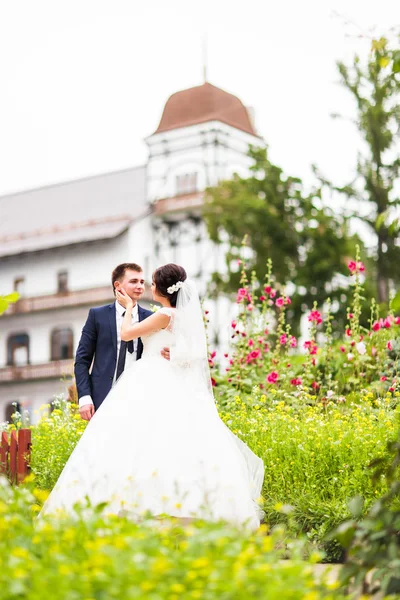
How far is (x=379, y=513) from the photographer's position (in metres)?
3.57

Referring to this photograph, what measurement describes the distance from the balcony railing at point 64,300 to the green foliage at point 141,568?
3665 centimetres

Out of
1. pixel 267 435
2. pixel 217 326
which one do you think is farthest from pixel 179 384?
pixel 217 326

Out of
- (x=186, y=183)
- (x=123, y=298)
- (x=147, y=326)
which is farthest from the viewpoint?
(x=186, y=183)

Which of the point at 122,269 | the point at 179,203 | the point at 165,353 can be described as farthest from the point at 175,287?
the point at 179,203

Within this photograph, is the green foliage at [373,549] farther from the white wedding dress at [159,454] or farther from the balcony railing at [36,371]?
the balcony railing at [36,371]

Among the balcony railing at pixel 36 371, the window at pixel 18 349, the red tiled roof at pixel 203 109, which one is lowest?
the balcony railing at pixel 36 371

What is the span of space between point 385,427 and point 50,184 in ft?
141

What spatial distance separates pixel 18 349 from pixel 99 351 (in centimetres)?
3857

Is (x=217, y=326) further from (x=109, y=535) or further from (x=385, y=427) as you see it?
(x=109, y=535)

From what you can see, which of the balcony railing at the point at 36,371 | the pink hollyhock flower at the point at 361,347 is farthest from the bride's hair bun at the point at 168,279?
the balcony railing at the point at 36,371

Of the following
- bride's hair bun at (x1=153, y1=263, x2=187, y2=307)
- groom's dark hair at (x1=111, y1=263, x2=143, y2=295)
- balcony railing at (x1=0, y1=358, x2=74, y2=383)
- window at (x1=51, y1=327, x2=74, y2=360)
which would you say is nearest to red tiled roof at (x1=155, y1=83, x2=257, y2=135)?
window at (x1=51, y1=327, x2=74, y2=360)

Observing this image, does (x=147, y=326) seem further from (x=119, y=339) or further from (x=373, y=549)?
Answer: (x=373, y=549)

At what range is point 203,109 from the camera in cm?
3975

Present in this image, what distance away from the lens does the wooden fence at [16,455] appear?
761 cm
